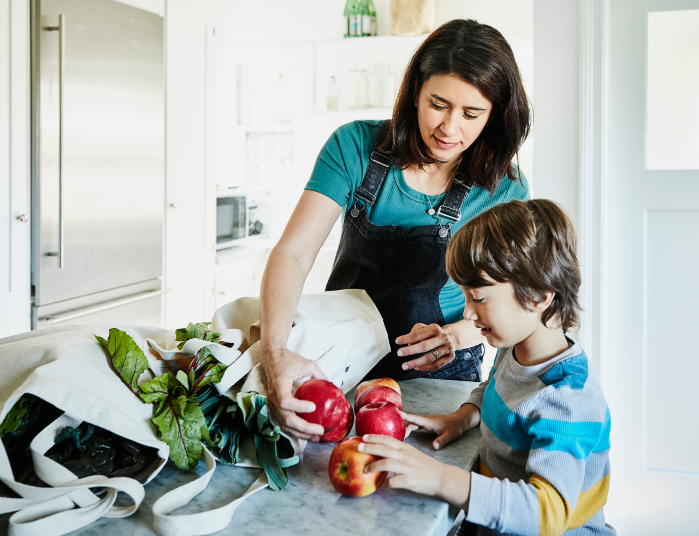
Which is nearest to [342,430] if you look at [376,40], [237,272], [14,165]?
[14,165]

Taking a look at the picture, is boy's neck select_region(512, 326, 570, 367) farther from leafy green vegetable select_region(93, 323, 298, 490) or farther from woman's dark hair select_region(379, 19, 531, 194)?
woman's dark hair select_region(379, 19, 531, 194)

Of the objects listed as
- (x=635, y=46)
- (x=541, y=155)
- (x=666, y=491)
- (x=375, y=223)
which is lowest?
(x=666, y=491)

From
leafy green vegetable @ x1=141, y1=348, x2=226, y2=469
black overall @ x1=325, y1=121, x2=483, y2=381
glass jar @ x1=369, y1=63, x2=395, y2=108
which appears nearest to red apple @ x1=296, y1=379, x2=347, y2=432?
leafy green vegetable @ x1=141, y1=348, x2=226, y2=469

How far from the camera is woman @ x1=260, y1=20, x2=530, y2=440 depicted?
1250mm

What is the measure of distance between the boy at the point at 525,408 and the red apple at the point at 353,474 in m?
0.01

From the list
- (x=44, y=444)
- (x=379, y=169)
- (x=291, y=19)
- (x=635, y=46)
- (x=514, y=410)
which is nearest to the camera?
(x=44, y=444)

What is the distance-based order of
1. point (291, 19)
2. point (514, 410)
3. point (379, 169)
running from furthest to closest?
point (291, 19) → point (379, 169) → point (514, 410)

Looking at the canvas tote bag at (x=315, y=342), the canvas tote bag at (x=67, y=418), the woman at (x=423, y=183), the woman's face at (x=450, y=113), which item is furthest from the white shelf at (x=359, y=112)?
the canvas tote bag at (x=67, y=418)

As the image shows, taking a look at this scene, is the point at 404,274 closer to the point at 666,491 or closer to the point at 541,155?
the point at 541,155

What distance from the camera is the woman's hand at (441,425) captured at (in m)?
0.98

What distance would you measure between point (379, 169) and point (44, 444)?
85 cm

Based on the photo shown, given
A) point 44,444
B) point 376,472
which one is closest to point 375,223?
point 376,472

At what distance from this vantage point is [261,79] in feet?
15.3

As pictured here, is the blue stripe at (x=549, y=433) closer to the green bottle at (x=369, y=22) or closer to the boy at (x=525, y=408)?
the boy at (x=525, y=408)
